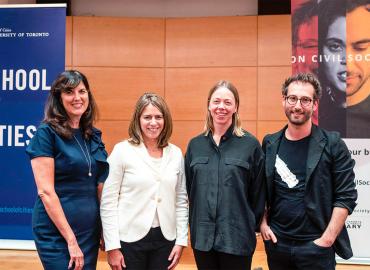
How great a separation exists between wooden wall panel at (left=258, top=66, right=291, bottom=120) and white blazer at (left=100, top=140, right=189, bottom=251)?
147 inches

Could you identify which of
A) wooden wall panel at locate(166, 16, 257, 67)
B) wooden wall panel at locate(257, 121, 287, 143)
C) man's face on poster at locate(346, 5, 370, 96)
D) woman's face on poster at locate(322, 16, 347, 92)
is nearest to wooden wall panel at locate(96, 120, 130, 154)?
wooden wall panel at locate(166, 16, 257, 67)

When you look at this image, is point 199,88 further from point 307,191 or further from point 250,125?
point 307,191

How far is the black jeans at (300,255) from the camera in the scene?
81.4 inches

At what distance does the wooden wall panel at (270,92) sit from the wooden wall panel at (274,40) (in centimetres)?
10

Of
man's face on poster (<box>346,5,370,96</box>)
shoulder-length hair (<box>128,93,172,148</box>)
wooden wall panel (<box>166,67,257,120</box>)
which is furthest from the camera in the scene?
wooden wall panel (<box>166,67,257,120</box>)

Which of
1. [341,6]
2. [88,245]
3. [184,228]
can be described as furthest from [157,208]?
[341,6]

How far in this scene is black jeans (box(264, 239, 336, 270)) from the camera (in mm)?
2066

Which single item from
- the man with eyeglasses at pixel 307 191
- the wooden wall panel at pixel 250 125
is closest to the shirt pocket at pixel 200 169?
the man with eyeglasses at pixel 307 191

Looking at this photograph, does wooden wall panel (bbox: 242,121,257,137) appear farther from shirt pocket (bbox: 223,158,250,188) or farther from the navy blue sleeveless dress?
the navy blue sleeveless dress

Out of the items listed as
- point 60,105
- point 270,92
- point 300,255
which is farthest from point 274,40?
point 60,105

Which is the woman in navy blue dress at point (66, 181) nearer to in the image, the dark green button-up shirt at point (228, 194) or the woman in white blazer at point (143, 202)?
the woman in white blazer at point (143, 202)

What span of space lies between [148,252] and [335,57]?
2224 mm

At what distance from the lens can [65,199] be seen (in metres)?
1.97

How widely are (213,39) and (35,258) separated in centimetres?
346
